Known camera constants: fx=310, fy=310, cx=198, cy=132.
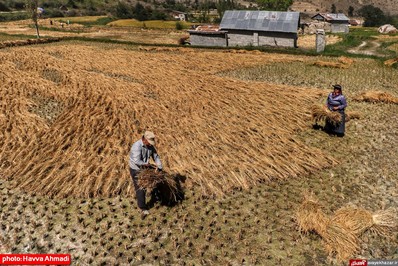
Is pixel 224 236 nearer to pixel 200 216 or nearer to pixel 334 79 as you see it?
pixel 200 216

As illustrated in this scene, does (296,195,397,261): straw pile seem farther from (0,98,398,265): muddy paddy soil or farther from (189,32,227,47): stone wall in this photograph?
(189,32,227,47): stone wall

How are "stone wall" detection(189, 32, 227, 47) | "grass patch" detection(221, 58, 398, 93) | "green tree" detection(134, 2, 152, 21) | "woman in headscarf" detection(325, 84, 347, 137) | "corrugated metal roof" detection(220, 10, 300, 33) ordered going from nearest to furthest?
"woman in headscarf" detection(325, 84, 347, 137), "grass patch" detection(221, 58, 398, 93), "corrugated metal roof" detection(220, 10, 300, 33), "stone wall" detection(189, 32, 227, 47), "green tree" detection(134, 2, 152, 21)

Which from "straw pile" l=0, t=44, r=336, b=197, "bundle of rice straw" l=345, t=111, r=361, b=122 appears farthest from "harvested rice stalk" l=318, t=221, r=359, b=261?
"bundle of rice straw" l=345, t=111, r=361, b=122

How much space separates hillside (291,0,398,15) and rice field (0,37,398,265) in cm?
16161

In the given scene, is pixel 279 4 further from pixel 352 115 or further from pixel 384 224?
pixel 384 224

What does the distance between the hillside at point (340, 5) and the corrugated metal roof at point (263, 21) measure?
12948 cm

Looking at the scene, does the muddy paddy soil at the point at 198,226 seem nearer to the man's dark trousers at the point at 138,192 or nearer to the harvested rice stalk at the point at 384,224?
the harvested rice stalk at the point at 384,224

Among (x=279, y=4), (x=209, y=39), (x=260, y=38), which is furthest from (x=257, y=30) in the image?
(x=279, y=4)

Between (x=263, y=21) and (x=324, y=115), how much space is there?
35.2 meters

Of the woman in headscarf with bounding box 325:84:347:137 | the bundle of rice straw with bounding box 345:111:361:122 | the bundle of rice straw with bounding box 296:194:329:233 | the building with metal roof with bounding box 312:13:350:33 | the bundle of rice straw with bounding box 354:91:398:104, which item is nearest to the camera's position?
the bundle of rice straw with bounding box 296:194:329:233

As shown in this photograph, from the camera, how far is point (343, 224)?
7777 millimetres

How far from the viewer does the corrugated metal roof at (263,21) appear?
4288 cm

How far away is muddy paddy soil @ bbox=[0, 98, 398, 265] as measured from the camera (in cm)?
714

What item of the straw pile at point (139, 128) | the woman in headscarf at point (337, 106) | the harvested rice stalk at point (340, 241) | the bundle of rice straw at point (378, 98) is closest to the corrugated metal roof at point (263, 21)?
the straw pile at point (139, 128)
